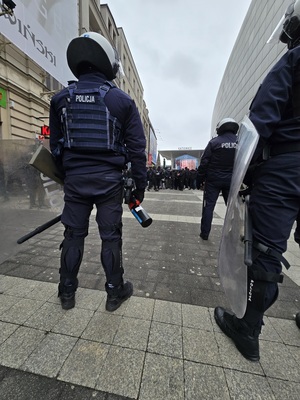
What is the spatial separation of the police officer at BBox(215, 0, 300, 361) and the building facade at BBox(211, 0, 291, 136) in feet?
55.3

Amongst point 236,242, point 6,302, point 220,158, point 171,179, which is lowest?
point 6,302

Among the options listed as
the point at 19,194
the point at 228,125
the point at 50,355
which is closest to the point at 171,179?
the point at 228,125

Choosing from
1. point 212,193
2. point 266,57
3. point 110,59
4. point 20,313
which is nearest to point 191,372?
point 20,313

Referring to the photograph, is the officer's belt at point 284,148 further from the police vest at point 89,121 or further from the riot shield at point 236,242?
the police vest at point 89,121

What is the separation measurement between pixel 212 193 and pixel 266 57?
21.0 m

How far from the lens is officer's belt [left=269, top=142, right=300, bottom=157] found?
1.15 meters

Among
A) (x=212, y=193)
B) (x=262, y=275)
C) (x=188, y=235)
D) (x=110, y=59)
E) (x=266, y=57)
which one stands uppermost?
(x=266, y=57)

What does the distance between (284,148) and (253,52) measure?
2776 cm

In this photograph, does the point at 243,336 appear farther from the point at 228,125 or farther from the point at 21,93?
the point at 21,93

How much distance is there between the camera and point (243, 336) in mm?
1318

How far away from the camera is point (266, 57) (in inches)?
711

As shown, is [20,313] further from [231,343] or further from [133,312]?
[231,343]

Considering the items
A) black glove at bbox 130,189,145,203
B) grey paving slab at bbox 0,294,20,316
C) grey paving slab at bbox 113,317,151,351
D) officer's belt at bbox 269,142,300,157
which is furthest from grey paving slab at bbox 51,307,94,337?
officer's belt at bbox 269,142,300,157

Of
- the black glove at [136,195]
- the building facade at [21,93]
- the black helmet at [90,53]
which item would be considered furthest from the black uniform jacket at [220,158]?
the building facade at [21,93]
